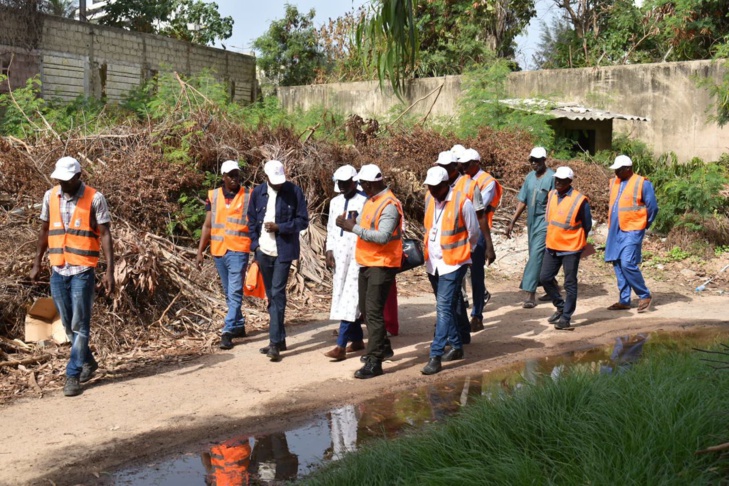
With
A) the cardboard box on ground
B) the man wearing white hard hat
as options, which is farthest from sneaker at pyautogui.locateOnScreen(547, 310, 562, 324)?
the cardboard box on ground

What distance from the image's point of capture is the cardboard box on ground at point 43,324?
7938 mm

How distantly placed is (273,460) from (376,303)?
86.4 inches

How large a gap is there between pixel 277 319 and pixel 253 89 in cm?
2073

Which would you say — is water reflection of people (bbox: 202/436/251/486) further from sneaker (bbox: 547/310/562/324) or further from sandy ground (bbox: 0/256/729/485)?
sneaker (bbox: 547/310/562/324)

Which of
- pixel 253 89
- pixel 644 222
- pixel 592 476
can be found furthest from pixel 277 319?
pixel 253 89

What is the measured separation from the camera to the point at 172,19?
1086 inches

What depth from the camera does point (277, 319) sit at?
308 inches

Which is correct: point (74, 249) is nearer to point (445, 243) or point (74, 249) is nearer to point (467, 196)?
point (445, 243)

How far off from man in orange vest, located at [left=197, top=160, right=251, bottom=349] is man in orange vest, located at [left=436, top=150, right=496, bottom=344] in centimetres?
215

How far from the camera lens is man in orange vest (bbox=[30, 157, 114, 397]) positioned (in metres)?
6.66

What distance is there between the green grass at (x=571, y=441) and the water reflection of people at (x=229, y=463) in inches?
23.0

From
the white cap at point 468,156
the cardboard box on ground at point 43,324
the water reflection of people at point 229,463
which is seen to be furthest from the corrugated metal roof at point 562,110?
the water reflection of people at point 229,463

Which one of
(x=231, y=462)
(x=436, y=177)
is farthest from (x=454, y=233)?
(x=231, y=462)

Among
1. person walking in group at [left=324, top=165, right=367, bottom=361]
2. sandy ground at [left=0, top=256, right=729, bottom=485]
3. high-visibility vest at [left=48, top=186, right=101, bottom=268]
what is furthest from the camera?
person walking in group at [left=324, top=165, right=367, bottom=361]
